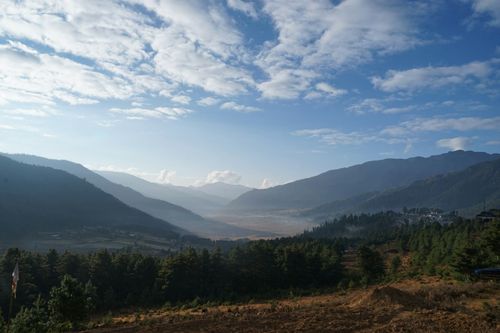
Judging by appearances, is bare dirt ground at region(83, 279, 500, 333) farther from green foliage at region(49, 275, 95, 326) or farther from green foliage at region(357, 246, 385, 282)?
green foliage at region(357, 246, 385, 282)

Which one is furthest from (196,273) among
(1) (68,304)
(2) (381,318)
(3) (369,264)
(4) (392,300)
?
(2) (381,318)

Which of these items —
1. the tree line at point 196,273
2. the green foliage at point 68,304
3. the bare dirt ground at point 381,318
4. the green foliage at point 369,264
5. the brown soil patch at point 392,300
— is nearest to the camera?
the bare dirt ground at point 381,318

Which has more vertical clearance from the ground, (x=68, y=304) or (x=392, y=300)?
(x=392, y=300)

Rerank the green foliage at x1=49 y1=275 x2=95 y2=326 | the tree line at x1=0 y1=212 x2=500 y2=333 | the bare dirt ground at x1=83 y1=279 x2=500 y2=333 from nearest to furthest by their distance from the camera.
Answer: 1. the bare dirt ground at x1=83 y1=279 x2=500 y2=333
2. the green foliage at x1=49 y1=275 x2=95 y2=326
3. the tree line at x1=0 y1=212 x2=500 y2=333

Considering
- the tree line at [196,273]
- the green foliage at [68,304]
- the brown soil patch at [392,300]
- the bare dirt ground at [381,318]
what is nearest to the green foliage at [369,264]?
the tree line at [196,273]

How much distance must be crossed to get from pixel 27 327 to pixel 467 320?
24.2 meters

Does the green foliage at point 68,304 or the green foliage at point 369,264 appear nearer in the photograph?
the green foliage at point 68,304

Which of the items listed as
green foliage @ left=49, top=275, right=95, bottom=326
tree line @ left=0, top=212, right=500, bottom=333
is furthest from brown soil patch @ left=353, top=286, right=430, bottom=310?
tree line @ left=0, top=212, right=500, bottom=333

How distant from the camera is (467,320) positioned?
19.7 metres

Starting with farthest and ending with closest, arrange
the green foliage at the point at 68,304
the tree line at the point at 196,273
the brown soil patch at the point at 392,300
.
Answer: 1. the tree line at the point at 196,273
2. the green foliage at the point at 68,304
3. the brown soil patch at the point at 392,300

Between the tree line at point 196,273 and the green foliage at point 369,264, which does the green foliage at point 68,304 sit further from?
the green foliage at point 369,264

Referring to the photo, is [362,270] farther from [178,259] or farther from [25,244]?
[25,244]

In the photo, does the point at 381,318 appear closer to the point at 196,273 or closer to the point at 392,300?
the point at 392,300

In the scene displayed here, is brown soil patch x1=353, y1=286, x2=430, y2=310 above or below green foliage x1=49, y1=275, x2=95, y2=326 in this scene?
above
